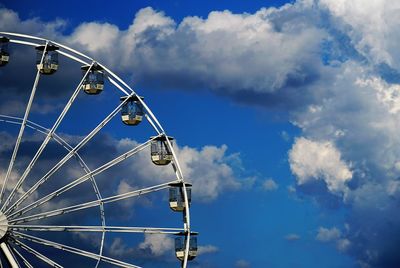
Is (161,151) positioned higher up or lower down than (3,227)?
higher up

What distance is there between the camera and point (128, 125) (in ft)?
202

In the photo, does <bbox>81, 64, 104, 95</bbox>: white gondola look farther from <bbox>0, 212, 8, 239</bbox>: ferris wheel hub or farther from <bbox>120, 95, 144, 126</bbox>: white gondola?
<bbox>0, 212, 8, 239</bbox>: ferris wheel hub

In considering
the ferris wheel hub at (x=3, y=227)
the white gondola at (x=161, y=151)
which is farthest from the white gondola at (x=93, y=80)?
the ferris wheel hub at (x=3, y=227)

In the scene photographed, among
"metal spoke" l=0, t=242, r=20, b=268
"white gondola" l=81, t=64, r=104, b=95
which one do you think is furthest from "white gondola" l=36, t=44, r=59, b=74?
"metal spoke" l=0, t=242, r=20, b=268

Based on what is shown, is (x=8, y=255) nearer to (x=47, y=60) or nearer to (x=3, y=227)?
(x=3, y=227)

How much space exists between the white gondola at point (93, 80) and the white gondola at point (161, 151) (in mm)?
4963

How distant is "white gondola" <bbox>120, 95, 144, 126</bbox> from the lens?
6056cm

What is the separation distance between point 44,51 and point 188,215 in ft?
41.8

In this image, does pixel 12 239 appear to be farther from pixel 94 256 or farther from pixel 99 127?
pixel 99 127

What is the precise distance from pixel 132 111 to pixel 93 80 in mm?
2962

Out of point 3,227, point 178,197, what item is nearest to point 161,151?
point 178,197

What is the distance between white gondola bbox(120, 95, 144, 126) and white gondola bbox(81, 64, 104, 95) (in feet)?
5.45

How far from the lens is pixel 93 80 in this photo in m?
60.9

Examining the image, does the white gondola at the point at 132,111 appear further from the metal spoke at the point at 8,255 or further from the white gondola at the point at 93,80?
the metal spoke at the point at 8,255
